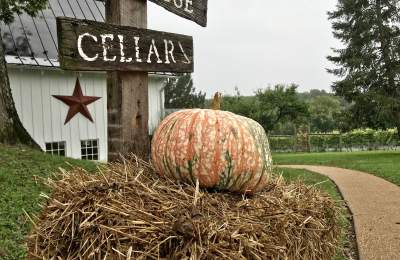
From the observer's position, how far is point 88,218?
194cm

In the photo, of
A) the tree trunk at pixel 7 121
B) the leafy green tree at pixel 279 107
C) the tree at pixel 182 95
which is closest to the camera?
the tree trunk at pixel 7 121

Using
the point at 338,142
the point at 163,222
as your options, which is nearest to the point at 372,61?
the point at 338,142

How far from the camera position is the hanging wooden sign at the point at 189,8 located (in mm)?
3369

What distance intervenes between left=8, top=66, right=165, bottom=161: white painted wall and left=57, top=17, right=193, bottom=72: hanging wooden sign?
1062 cm

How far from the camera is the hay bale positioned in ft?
5.88

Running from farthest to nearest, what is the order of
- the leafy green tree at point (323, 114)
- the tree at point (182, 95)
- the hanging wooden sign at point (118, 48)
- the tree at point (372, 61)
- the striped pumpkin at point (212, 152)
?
1. the leafy green tree at point (323, 114)
2. the tree at point (182, 95)
3. the tree at point (372, 61)
4. the hanging wooden sign at point (118, 48)
5. the striped pumpkin at point (212, 152)

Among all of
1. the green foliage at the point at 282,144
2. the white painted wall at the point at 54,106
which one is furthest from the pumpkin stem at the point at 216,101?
the green foliage at the point at 282,144

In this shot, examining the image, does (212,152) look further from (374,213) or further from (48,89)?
(48,89)

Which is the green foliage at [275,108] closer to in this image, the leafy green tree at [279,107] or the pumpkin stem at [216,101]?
the leafy green tree at [279,107]

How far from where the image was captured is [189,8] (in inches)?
140

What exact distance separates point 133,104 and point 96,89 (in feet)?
39.4

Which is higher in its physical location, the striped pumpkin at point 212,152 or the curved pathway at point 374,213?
the striped pumpkin at point 212,152

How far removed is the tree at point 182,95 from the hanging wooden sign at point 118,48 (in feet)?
146

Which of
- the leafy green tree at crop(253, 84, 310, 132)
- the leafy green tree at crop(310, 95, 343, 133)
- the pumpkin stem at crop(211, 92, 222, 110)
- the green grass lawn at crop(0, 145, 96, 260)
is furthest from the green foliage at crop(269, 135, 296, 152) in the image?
the pumpkin stem at crop(211, 92, 222, 110)
